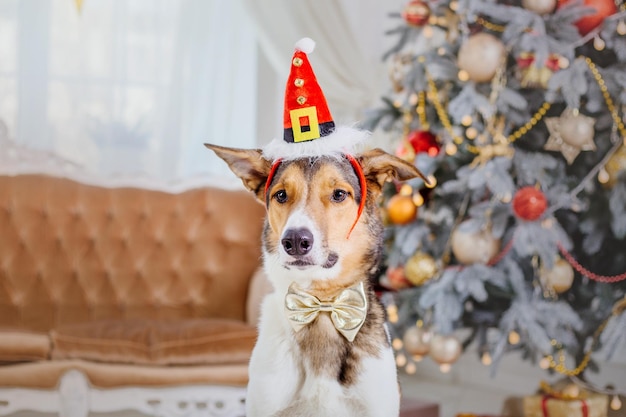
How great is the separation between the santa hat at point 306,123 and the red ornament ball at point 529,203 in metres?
1.48

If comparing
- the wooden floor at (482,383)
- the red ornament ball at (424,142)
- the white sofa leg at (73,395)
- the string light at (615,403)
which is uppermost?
the red ornament ball at (424,142)

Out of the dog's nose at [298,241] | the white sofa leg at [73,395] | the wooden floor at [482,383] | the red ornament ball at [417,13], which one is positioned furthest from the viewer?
the wooden floor at [482,383]

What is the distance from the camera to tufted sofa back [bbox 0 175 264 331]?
3750 mm

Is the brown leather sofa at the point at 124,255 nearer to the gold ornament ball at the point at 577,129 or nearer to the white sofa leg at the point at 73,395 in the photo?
the white sofa leg at the point at 73,395

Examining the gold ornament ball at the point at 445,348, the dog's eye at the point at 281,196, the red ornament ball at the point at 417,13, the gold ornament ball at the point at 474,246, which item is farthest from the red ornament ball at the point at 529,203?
the dog's eye at the point at 281,196

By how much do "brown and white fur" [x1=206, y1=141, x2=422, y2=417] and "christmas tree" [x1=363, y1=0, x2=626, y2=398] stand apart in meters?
1.41

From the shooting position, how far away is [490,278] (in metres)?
3.12

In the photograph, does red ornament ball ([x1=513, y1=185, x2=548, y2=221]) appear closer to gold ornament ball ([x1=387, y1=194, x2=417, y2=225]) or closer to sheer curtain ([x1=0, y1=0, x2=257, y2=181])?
gold ornament ball ([x1=387, y1=194, x2=417, y2=225])

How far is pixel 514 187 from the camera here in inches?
125

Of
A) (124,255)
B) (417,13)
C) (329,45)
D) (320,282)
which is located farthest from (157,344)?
(329,45)

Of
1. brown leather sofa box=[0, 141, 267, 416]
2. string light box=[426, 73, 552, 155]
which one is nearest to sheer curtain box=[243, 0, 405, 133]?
brown leather sofa box=[0, 141, 267, 416]

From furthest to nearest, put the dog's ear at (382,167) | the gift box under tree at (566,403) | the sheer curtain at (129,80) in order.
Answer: the sheer curtain at (129,80) < the gift box under tree at (566,403) < the dog's ear at (382,167)

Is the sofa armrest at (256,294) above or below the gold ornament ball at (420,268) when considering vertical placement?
below

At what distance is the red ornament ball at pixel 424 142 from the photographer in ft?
11.2
